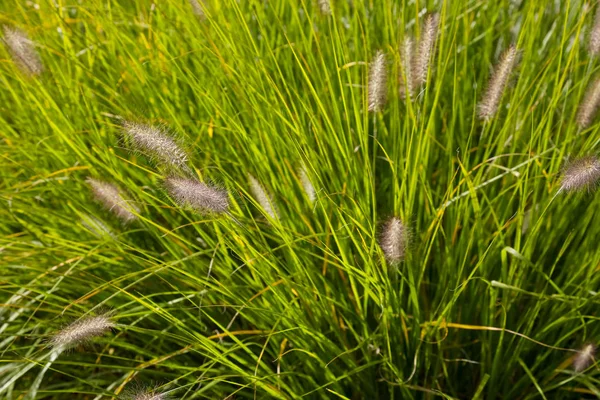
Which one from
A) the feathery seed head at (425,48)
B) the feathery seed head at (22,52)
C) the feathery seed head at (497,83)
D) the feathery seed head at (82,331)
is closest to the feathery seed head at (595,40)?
the feathery seed head at (497,83)

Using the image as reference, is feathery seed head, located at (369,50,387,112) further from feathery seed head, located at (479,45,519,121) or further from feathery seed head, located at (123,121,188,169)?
feathery seed head, located at (123,121,188,169)

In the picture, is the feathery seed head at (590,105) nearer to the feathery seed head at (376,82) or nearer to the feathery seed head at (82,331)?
the feathery seed head at (376,82)

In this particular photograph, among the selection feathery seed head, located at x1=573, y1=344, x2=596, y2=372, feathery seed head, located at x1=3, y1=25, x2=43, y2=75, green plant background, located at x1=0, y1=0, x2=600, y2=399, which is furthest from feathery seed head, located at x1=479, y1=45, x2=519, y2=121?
feathery seed head, located at x1=3, y1=25, x2=43, y2=75

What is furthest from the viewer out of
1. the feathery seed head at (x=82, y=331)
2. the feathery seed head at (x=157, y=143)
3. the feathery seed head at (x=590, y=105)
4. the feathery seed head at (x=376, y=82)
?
the feathery seed head at (x=590, y=105)

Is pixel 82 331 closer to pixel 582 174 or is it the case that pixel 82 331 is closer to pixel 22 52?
pixel 22 52

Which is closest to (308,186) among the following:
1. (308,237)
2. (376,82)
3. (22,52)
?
(308,237)

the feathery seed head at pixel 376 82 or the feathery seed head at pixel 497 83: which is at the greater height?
the feathery seed head at pixel 376 82
